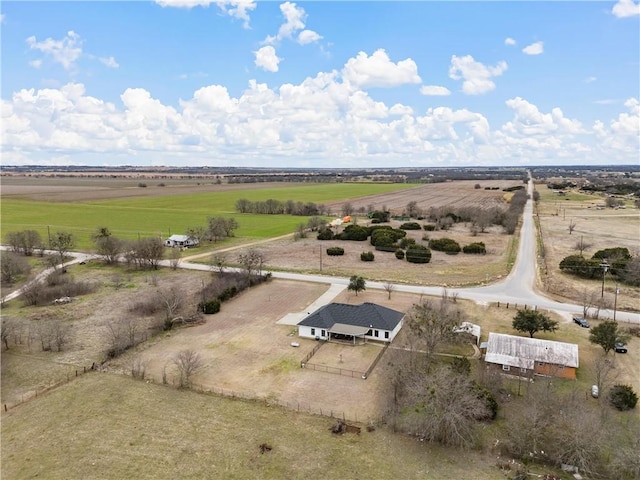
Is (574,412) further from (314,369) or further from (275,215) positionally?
(275,215)

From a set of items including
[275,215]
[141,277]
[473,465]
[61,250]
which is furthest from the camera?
[275,215]

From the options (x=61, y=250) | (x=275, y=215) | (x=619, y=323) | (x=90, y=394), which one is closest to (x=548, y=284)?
(x=619, y=323)

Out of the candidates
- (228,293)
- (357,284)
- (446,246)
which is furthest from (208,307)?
(446,246)

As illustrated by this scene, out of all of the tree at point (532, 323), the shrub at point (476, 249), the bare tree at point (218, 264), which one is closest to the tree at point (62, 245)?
the bare tree at point (218, 264)

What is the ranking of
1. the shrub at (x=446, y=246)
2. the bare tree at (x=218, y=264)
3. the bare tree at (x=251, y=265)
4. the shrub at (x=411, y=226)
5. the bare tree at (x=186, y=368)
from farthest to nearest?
the shrub at (x=411, y=226) → the shrub at (x=446, y=246) → the bare tree at (x=218, y=264) → the bare tree at (x=251, y=265) → the bare tree at (x=186, y=368)

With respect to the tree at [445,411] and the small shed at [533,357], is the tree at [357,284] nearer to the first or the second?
the small shed at [533,357]

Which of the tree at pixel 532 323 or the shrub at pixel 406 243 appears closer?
the tree at pixel 532 323

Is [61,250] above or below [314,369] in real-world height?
above
